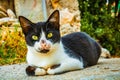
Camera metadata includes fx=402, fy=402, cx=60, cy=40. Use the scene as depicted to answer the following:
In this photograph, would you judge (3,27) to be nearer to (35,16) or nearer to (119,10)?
(35,16)

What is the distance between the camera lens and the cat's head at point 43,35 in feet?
12.7

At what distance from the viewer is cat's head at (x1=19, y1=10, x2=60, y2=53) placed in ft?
12.7

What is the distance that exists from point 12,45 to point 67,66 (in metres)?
3.30

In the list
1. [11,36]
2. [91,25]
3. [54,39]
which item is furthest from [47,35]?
[91,25]

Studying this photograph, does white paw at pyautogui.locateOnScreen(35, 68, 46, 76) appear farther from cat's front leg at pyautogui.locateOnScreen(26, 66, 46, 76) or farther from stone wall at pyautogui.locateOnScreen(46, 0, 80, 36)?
stone wall at pyautogui.locateOnScreen(46, 0, 80, 36)

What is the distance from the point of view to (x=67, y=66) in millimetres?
4062

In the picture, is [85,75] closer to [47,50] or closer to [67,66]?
[67,66]

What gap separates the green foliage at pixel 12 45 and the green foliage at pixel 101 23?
162 cm

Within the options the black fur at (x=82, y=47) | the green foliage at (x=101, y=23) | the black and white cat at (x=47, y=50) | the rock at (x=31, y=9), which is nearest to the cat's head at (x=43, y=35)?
the black and white cat at (x=47, y=50)

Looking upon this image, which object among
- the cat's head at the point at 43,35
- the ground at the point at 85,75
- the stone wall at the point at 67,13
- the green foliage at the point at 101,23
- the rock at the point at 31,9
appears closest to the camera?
the ground at the point at 85,75

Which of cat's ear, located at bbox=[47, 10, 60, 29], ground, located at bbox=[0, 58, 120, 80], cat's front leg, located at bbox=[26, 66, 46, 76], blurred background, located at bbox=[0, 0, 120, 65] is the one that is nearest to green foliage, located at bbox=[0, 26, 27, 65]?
blurred background, located at bbox=[0, 0, 120, 65]

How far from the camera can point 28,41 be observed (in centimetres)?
401

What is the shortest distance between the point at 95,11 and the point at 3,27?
2.40 metres

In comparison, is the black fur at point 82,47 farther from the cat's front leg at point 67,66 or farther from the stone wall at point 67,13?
the stone wall at point 67,13
